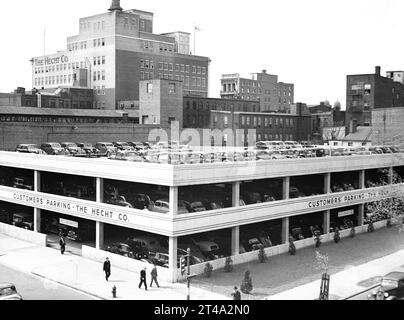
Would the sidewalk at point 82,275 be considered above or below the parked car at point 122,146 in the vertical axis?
below

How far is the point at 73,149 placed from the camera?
55.1 metres

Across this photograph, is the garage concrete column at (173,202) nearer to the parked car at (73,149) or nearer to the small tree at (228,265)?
the small tree at (228,265)

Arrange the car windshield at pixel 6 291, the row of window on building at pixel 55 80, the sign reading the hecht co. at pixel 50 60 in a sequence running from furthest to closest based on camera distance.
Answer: the sign reading the hecht co. at pixel 50 60, the row of window on building at pixel 55 80, the car windshield at pixel 6 291

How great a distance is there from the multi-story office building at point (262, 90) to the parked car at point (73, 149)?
74.7 m

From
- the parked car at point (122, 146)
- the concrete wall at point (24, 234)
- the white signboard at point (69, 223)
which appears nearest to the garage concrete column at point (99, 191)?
the white signboard at point (69, 223)

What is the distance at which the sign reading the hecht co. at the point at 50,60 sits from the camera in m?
106

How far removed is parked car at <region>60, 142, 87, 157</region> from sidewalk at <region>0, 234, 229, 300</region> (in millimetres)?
12964

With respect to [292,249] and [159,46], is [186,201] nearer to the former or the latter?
[292,249]

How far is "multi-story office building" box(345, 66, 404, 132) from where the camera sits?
87.2 m

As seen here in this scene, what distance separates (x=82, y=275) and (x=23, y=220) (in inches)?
679

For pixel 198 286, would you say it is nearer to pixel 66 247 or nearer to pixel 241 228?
pixel 241 228

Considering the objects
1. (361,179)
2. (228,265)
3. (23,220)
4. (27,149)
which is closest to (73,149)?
(27,149)

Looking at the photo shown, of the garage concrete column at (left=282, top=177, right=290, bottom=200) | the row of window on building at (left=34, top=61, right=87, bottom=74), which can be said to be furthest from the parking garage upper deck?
the row of window on building at (left=34, top=61, right=87, bottom=74)
